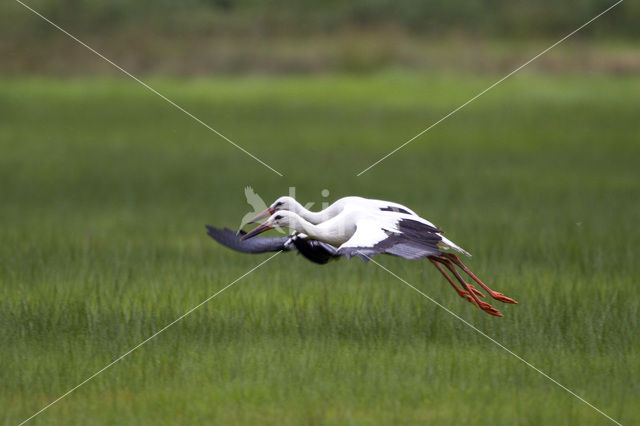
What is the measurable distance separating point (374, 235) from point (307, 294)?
2055 millimetres

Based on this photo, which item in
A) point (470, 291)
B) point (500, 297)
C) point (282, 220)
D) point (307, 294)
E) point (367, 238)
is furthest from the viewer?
point (307, 294)

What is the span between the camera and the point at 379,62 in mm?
36406

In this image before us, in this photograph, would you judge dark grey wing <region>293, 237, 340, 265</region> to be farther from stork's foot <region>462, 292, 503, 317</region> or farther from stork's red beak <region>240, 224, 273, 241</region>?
stork's foot <region>462, 292, 503, 317</region>

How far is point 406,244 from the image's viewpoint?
6.45 metres

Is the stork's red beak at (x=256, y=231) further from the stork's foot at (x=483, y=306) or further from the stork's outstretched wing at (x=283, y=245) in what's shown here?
the stork's foot at (x=483, y=306)

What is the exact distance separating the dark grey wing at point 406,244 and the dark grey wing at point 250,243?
98 cm

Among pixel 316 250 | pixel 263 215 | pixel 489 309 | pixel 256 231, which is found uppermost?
pixel 263 215

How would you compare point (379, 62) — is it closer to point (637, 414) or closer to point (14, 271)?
point (14, 271)

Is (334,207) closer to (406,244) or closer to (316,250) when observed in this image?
(316,250)

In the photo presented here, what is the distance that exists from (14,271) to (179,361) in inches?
115

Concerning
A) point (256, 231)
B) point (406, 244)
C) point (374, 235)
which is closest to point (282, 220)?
point (256, 231)

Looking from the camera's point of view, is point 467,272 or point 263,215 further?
point 263,215

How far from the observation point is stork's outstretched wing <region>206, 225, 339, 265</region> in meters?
7.46

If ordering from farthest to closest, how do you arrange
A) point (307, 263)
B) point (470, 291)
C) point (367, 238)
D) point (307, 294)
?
point (307, 263) < point (307, 294) < point (470, 291) < point (367, 238)
